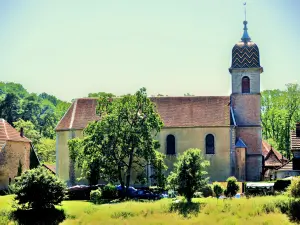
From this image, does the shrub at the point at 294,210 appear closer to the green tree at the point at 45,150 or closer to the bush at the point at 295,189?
the bush at the point at 295,189

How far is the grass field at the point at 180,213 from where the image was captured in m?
33.1

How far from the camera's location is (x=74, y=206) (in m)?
37.7

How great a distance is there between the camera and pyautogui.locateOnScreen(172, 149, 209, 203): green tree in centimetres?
3838

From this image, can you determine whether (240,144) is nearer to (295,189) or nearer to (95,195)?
(95,195)

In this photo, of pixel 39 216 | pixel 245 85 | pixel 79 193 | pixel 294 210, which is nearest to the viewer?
pixel 294 210

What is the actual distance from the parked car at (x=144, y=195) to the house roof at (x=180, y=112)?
42.6ft

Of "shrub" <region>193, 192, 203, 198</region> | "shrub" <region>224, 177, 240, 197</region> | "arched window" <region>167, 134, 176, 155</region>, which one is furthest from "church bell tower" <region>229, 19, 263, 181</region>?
"shrub" <region>193, 192, 203, 198</region>

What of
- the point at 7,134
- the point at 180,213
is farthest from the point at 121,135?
the point at 7,134

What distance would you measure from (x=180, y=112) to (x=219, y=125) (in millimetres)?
4499

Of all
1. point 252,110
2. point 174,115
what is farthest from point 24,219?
point 252,110

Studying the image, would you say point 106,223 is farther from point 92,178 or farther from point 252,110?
point 252,110

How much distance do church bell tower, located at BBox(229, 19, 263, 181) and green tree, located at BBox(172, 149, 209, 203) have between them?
682 inches

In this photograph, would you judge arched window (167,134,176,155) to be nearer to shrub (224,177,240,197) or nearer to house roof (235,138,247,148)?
house roof (235,138,247,148)

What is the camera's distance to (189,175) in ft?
127
